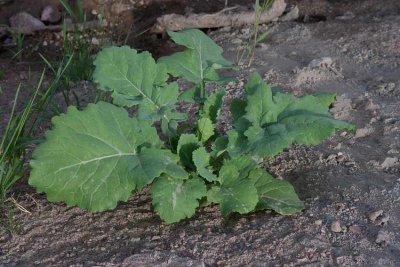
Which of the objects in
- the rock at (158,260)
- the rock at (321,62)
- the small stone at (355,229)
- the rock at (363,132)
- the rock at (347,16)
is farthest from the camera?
the rock at (347,16)

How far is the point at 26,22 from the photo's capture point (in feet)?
17.3

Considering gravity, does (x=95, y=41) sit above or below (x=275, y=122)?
below

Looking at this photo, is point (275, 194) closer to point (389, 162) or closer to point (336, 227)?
point (336, 227)

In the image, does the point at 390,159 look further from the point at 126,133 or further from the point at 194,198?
the point at 126,133

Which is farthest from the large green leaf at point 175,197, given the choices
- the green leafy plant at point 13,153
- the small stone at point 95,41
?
the small stone at point 95,41

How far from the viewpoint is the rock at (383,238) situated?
2.79 meters

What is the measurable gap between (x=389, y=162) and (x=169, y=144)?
99 centimetres

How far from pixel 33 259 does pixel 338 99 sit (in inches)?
71.3

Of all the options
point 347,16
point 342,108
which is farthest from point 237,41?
point 342,108

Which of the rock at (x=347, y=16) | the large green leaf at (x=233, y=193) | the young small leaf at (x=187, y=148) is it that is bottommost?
the rock at (x=347, y=16)

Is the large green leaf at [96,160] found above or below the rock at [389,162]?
above

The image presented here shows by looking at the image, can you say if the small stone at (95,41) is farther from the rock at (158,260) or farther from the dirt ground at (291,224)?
the rock at (158,260)

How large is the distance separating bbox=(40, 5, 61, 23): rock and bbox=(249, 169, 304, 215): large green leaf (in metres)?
2.85

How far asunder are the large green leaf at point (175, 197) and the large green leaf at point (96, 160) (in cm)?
9
